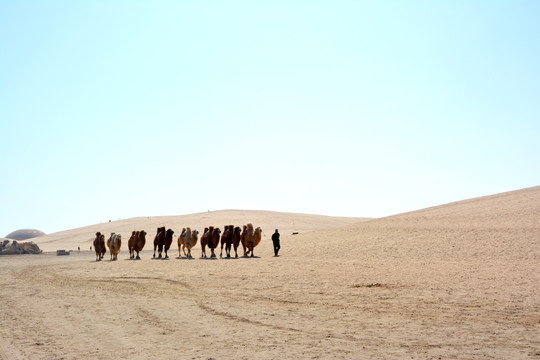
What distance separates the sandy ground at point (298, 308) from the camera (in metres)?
9.27

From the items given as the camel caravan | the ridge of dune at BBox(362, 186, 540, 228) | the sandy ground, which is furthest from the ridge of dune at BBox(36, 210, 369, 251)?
the sandy ground

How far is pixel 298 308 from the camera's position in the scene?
13281 mm

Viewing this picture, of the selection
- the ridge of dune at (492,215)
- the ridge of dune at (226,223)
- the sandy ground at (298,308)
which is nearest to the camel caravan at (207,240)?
the sandy ground at (298,308)

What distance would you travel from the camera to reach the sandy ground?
927cm

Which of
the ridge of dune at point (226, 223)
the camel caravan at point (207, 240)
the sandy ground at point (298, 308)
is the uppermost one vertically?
the ridge of dune at point (226, 223)

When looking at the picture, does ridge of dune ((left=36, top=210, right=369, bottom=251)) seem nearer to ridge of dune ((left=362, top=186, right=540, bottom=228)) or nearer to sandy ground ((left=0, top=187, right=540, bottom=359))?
ridge of dune ((left=362, top=186, right=540, bottom=228))

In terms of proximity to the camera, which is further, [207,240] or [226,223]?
[226,223]

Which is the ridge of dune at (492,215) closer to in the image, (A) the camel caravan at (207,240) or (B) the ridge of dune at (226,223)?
(A) the camel caravan at (207,240)

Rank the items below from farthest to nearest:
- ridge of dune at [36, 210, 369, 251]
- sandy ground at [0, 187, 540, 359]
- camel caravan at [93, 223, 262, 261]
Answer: ridge of dune at [36, 210, 369, 251], camel caravan at [93, 223, 262, 261], sandy ground at [0, 187, 540, 359]

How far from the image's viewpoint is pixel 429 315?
1209 cm

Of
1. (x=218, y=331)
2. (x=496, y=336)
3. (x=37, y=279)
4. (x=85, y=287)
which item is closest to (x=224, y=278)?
(x=85, y=287)

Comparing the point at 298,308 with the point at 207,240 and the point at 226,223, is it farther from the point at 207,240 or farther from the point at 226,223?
the point at 226,223

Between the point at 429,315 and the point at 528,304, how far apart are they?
9.07ft

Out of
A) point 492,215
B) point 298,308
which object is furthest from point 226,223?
point 298,308
